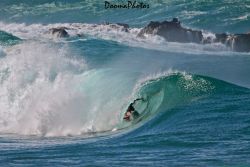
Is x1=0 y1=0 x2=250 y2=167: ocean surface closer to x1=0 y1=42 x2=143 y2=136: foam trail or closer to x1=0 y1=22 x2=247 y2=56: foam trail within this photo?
x1=0 y1=42 x2=143 y2=136: foam trail

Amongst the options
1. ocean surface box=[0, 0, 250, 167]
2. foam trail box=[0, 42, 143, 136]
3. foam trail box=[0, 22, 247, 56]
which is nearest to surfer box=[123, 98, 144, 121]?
ocean surface box=[0, 0, 250, 167]

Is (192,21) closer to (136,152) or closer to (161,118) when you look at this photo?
(161,118)

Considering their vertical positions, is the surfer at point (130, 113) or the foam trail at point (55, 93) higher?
the surfer at point (130, 113)

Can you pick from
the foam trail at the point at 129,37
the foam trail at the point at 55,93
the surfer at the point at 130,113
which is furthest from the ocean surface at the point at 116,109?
the foam trail at the point at 129,37

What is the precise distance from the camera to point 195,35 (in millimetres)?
59938

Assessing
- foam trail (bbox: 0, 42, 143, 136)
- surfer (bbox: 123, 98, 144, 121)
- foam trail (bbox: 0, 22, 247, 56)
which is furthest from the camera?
foam trail (bbox: 0, 22, 247, 56)

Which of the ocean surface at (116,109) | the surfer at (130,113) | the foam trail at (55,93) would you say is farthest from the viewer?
the foam trail at (55,93)

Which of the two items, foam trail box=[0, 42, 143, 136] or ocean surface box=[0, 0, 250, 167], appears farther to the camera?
foam trail box=[0, 42, 143, 136]

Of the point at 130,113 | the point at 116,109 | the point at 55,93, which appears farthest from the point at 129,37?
the point at 130,113

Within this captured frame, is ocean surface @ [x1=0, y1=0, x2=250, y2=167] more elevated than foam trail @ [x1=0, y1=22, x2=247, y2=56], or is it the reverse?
ocean surface @ [x1=0, y1=0, x2=250, y2=167]

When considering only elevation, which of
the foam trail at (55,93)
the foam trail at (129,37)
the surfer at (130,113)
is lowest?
the foam trail at (129,37)

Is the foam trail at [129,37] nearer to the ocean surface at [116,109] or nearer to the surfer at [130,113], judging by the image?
the ocean surface at [116,109]

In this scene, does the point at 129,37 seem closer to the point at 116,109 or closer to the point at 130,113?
the point at 116,109

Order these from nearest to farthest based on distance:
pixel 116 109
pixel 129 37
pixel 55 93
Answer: pixel 116 109 < pixel 55 93 < pixel 129 37
